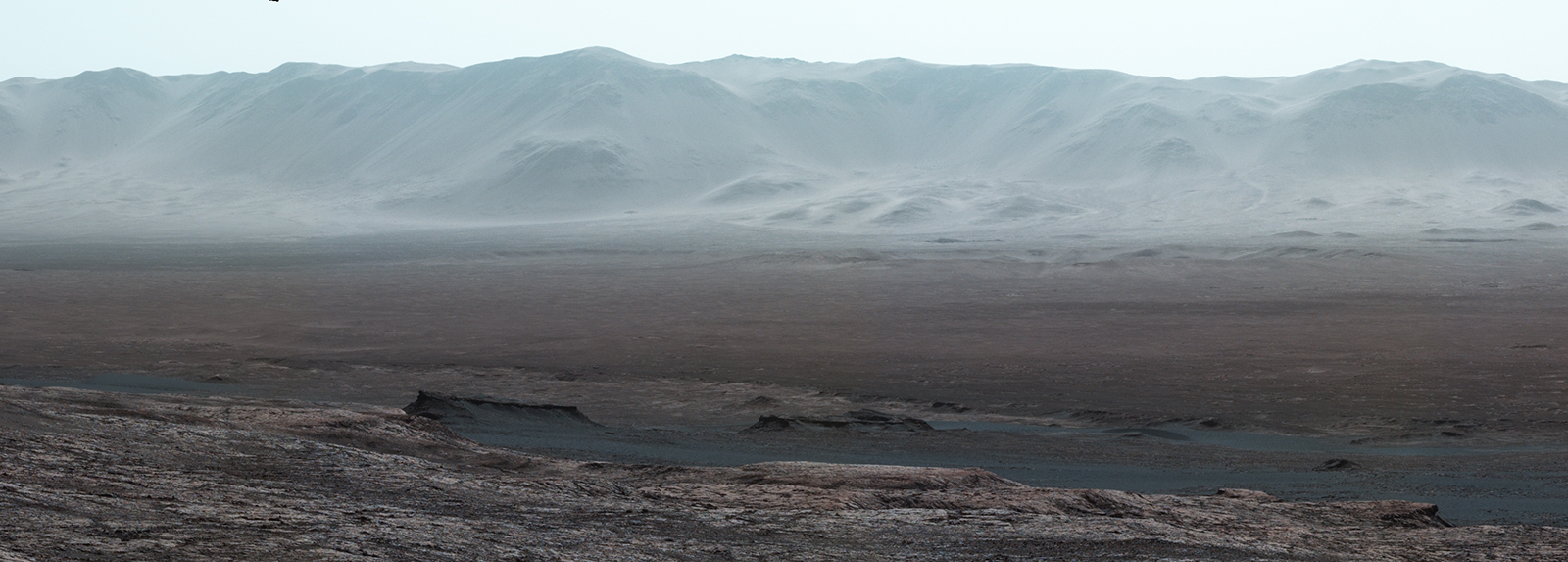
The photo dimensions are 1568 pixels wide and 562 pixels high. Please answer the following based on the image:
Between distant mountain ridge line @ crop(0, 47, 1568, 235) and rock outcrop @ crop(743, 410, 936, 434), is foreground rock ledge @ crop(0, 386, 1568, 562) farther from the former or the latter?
distant mountain ridge line @ crop(0, 47, 1568, 235)

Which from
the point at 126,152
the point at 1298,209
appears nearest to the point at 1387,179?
the point at 1298,209

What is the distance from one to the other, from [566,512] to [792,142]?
3331 inches

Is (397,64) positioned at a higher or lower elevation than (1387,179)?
higher

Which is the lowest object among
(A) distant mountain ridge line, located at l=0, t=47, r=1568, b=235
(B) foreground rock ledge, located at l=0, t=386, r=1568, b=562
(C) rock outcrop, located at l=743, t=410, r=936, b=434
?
(C) rock outcrop, located at l=743, t=410, r=936, b=434

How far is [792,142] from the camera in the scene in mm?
89625

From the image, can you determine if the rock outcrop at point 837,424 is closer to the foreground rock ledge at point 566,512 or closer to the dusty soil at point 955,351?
the dusty soil at point 955,351

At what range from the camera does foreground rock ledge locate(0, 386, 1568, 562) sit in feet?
15.7

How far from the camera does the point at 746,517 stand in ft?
18.9

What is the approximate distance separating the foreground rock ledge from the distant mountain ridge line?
5509 cm

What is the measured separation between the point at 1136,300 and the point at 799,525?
20.3m

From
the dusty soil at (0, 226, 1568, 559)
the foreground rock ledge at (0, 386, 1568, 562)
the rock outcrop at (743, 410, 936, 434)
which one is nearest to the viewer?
the foreground rock ledge at (0, 386, 1568, 562)

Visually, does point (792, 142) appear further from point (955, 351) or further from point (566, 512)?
point (566, 512)

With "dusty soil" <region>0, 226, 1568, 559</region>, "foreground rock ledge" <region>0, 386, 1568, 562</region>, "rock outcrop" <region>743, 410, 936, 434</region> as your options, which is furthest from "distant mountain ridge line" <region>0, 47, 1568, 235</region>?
"foreground rock ledge" <region>0, 386, 1568, 562</region>

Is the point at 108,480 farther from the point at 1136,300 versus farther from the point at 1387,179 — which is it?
the point at 1387,179
